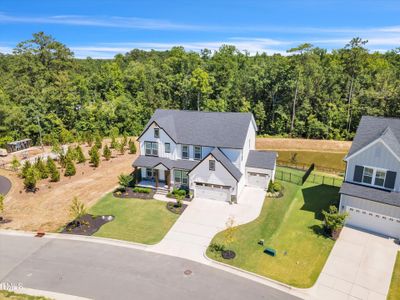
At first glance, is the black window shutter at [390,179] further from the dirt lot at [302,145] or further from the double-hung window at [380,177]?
the dirt lot at [302,145]

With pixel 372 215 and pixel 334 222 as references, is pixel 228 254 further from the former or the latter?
pixel 372 215

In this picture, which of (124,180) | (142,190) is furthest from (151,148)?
(142,190)

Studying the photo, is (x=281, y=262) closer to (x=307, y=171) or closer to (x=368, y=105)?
(x=307, y=171)

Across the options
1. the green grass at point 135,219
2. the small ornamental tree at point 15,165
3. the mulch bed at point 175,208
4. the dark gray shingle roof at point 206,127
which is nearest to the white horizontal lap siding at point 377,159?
the dark gray shingle roof at point 206,127

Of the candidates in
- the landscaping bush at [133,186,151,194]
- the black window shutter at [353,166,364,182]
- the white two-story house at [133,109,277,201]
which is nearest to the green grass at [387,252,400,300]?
the black window shutter at [353,166,364,182]

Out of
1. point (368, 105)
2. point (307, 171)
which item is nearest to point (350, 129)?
point (368, 105)

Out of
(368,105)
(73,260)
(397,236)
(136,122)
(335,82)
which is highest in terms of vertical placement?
(335,82)
